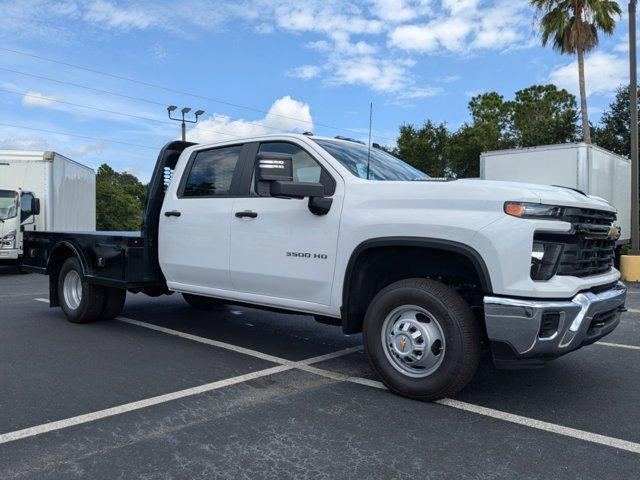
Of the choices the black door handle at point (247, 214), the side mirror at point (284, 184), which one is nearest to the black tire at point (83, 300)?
the black door handle at point (247, 214)

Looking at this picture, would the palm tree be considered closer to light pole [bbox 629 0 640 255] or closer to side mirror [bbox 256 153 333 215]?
light pole [bbox 629 0 640 255]

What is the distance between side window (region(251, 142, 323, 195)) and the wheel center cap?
1.42 metres

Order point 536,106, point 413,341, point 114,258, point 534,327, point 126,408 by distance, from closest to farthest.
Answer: point 534,327 < point 126,408 < point 413,341 < point 114,258 < point 536,106

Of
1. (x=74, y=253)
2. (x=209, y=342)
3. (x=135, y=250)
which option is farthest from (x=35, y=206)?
(x=209, y=342)

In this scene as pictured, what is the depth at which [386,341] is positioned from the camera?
420cm

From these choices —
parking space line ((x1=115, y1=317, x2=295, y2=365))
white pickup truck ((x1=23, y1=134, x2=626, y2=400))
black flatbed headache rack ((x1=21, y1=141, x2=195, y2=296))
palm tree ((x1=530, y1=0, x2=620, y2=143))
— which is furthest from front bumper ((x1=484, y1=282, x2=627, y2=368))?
palm tree ((x1=530, y1=0, x2=620, y2=143))

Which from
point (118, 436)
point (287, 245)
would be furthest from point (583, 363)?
point (118, 436)

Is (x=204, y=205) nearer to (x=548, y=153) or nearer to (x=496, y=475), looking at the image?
(x=496, y=475)

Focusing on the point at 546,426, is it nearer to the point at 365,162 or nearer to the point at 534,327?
the point at 534,327

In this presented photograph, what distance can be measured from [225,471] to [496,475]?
139 centimetres

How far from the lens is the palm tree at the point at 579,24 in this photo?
75.9 ft

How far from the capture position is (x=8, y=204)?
46.5 feet

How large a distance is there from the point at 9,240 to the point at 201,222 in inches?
418

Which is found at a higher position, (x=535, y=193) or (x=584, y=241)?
(x=535, y=193)
